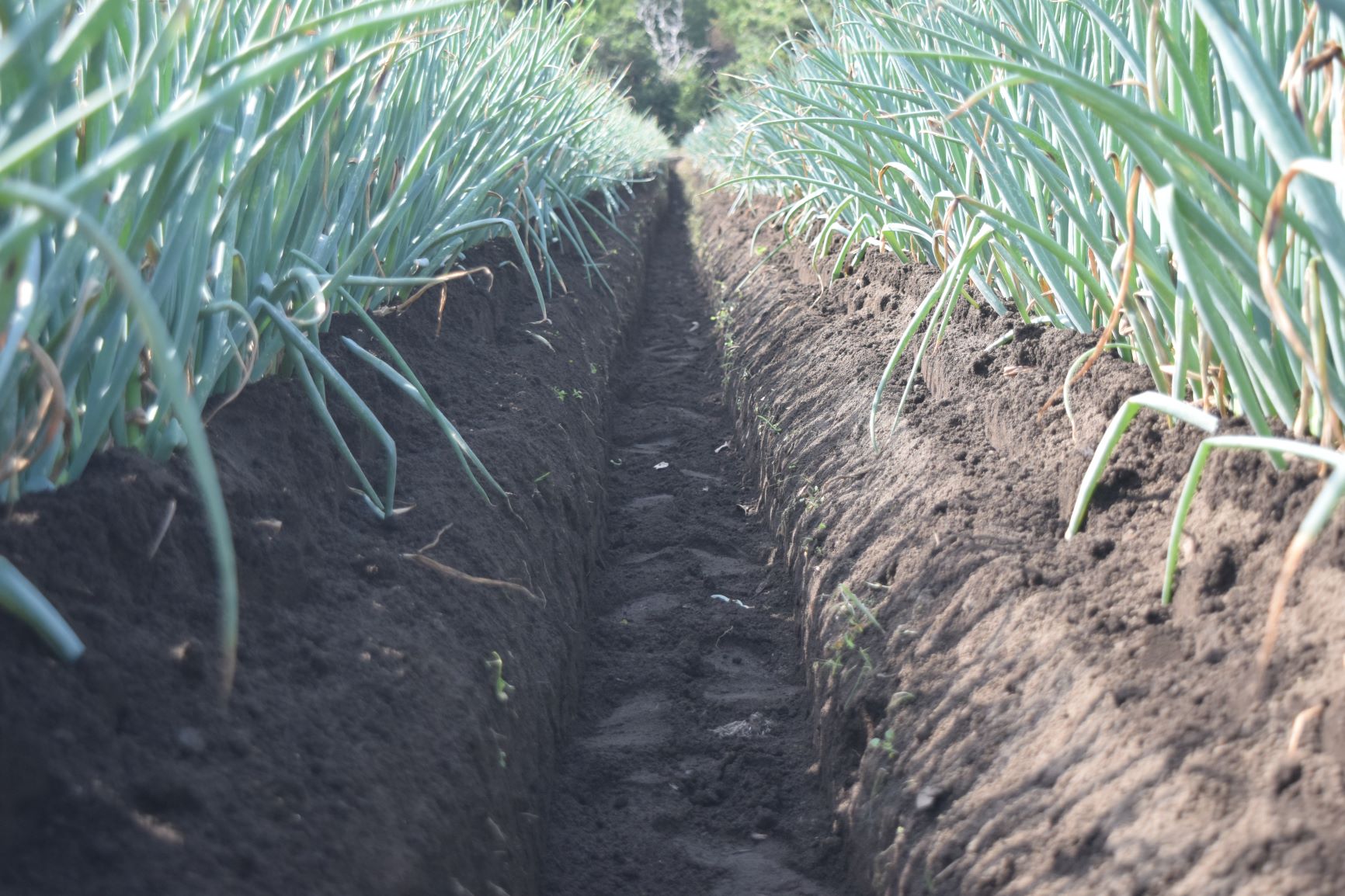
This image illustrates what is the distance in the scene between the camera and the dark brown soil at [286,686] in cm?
85

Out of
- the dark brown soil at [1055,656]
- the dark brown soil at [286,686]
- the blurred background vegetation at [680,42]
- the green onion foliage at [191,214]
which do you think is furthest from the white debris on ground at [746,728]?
the blurred background vegetation at [680,42]

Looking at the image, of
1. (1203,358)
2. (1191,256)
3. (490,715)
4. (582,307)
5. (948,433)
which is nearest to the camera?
(1191,256)

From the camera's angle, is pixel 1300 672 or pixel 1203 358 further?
pixel 1203 358

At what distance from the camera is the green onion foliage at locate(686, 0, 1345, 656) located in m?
0.97

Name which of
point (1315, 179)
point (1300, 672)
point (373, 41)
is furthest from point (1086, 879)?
point (373, 41)

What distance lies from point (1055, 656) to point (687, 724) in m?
0.77

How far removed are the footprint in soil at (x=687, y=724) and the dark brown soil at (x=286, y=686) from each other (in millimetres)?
106

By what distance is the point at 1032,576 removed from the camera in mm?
1315

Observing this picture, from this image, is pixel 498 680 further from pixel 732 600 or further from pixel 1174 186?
pixel 1174 186

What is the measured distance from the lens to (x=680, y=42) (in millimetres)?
29625

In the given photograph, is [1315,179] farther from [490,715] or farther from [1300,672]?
[490,715]

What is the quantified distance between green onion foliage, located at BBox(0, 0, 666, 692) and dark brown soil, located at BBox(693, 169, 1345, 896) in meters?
0.68

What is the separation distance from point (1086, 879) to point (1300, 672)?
0.92ft

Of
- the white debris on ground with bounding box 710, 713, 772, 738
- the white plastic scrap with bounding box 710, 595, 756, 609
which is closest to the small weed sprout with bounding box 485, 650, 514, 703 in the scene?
the white debris on ground with bounding box 710, 713, 772, 738
